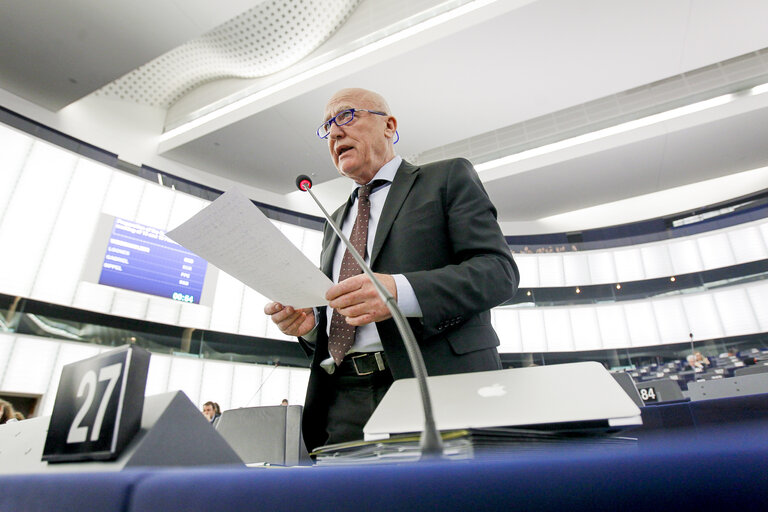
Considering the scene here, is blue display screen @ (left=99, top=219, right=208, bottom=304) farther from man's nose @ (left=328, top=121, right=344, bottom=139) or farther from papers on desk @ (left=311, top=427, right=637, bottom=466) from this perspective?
papers on desk @ (left=311, top=427, right=637, bottom=466)

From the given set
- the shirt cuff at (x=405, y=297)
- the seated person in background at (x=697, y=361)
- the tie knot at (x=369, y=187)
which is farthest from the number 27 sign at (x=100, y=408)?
the seated person in background at (x=697, y=361)

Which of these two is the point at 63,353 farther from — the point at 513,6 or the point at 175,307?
the point at 513,6

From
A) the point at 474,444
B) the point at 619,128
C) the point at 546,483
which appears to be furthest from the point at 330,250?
the point at 619,128

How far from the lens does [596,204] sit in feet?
24.0

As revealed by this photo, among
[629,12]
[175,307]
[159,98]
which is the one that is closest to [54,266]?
[175,307]

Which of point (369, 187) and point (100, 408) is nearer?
point (100, 408)

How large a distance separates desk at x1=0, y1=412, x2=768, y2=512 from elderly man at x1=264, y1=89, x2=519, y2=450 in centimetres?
56

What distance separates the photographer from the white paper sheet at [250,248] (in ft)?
2.49

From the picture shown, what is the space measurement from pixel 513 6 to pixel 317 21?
5.94 ft

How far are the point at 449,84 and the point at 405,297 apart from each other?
4.11 meters

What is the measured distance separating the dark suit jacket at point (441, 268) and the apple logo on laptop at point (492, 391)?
28cm

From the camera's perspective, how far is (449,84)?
4.50 metres

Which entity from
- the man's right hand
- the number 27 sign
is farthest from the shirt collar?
the number 27 sign

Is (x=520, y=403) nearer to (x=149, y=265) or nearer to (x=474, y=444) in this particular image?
(x=474, y=444)
